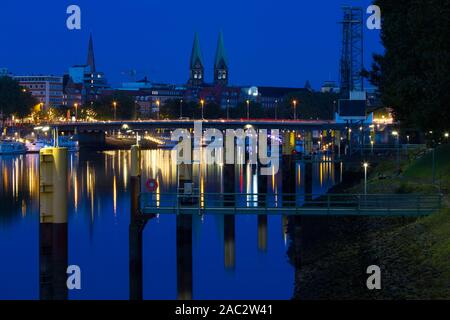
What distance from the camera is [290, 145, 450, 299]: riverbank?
2548 centimetres

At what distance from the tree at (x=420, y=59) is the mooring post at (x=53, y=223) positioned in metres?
19.9

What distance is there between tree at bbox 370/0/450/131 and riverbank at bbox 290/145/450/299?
371cm

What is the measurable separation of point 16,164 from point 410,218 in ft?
270

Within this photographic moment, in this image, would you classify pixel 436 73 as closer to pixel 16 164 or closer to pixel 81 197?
pixel 81 197

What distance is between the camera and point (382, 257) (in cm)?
→ 3044

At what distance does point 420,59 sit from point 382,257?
13294 millimetres

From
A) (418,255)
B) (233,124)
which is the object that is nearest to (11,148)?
(233,124)

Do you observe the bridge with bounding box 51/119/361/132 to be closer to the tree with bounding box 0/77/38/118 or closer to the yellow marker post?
the tree with bounding box 0/77/38/118

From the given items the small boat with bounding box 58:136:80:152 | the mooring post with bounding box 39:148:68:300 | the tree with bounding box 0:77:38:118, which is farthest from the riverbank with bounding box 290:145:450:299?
the tree with bounding box 0:77:38:118

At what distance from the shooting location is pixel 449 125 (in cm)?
3884

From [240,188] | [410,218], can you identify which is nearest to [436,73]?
[410,218]

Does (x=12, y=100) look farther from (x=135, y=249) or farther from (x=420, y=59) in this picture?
(x=135, y=249)

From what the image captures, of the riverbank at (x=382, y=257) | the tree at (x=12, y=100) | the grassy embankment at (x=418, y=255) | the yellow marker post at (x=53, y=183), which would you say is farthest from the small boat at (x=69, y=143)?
the yellow marker post at (x=53, y=183)

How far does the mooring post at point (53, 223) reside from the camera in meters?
20.1
